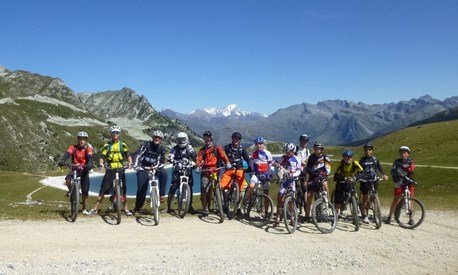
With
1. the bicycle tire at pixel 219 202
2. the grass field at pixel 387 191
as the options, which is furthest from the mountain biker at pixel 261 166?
the grass field at pixel 387 191

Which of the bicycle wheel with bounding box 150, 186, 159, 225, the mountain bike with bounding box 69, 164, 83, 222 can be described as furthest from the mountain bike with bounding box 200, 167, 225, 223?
the mountain bike with bounding box 69, 164, 83, 222

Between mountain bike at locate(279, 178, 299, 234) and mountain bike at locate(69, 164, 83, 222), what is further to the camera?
mountain bike at locate(69, 164, 83, 222)

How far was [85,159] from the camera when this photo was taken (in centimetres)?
1852

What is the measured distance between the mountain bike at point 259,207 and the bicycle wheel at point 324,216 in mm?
2051

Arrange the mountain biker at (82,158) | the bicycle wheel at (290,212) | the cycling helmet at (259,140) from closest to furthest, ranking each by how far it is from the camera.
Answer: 1. the bicycle wheel at (290,212)
2. the mountain biker at (82,158)
3. the cycling helmet at (259,140)

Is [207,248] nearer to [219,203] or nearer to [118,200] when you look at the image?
[219,203]

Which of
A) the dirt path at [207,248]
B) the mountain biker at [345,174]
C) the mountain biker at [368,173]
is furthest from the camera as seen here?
the mountain biker at [368,173]

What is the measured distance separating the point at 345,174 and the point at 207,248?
29.3ft

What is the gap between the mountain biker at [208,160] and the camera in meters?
18.6

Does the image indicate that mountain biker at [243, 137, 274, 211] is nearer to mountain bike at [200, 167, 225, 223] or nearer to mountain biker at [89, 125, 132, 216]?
mountain bike at [200, 167, 225, 223]

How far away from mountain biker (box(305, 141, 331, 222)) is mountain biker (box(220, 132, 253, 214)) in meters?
3.05

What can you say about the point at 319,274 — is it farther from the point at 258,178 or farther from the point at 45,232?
the point at 45,232

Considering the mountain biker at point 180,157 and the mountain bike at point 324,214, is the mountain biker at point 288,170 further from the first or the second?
the mountain biker at point 180,157

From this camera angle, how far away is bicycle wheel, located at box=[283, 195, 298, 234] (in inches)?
648
